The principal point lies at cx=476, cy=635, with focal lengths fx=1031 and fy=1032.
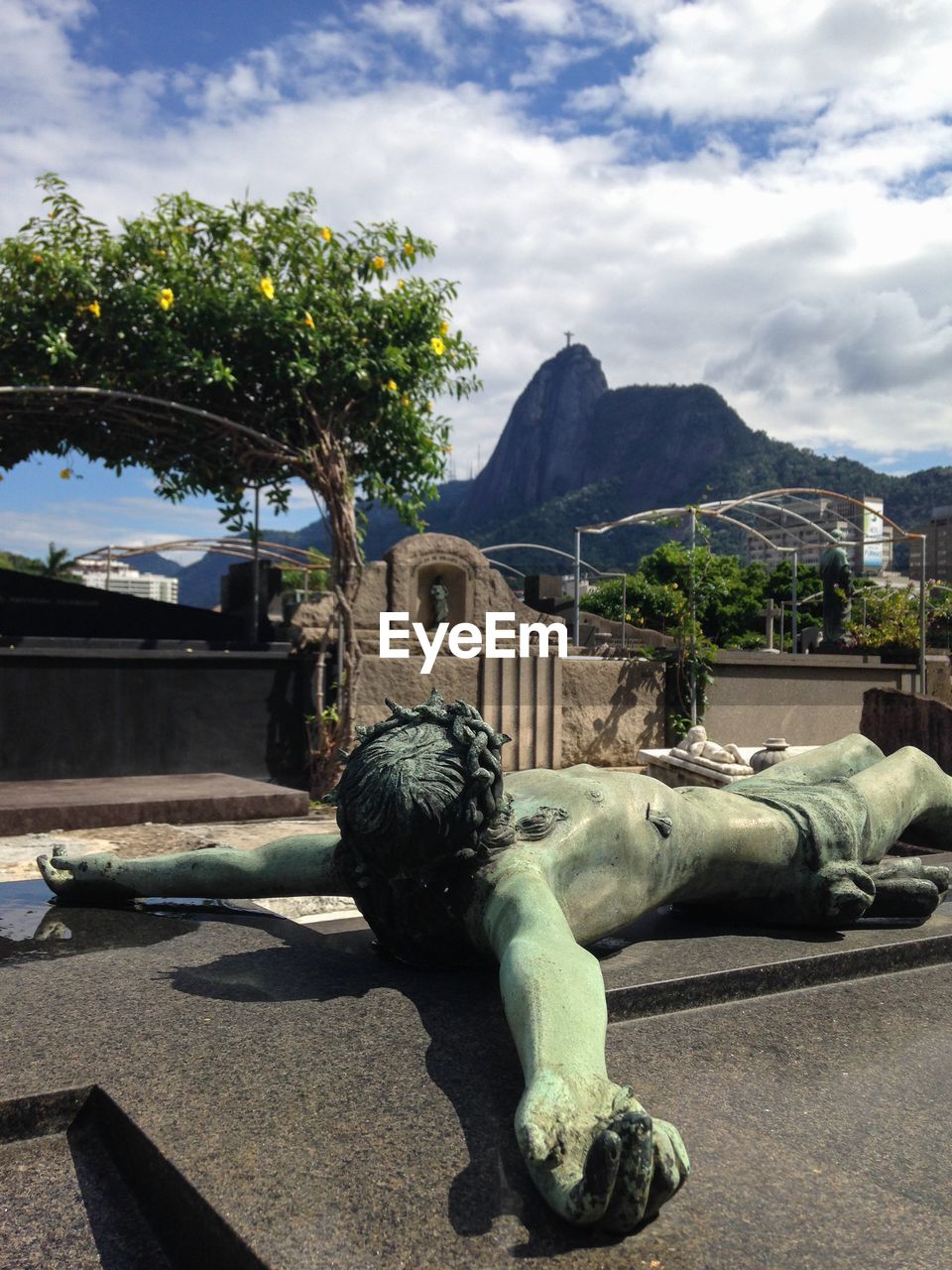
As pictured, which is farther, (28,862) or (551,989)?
(28,862)

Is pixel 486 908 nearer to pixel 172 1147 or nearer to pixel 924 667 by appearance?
pixel 172 1147

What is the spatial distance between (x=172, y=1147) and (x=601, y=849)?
1.20 metres

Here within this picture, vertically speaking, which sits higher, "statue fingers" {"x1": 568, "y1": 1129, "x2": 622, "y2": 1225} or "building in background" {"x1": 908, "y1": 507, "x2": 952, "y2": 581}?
"building in background" {"x1": 908, "y1": 507, "x2": 952, "y2": 581}

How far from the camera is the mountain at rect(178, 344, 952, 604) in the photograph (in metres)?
107

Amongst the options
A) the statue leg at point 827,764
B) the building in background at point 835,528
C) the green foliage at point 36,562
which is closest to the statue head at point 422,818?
the statue leg at point 827,764

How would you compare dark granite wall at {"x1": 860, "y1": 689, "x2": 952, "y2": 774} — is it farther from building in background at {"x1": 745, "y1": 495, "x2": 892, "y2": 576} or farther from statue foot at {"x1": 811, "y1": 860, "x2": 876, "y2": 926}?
building in background at {"x1": 745, "y1": 495, "x2": 892, "y2": 576}

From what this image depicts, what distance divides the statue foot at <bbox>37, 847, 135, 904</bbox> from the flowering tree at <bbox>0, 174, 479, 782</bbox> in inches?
253

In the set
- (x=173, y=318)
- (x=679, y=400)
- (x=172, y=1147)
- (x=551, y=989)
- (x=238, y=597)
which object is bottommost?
(x=172, y=1147)

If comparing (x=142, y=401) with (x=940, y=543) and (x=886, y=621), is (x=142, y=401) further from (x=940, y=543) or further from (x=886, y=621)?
(x=940, y=543)

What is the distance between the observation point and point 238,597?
13695 millimetres

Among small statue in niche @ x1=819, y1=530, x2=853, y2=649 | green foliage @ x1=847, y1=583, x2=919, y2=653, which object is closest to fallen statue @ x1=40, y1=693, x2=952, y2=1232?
green foliage @ x1=847, y1=583, x2=919, y2=653

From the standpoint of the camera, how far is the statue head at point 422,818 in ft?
7.10

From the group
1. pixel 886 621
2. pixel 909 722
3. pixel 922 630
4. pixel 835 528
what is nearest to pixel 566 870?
pixel 909 722

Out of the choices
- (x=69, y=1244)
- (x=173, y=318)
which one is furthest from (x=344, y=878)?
(x=173, y=318)
